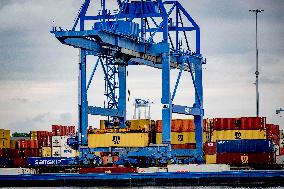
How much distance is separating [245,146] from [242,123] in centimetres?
937

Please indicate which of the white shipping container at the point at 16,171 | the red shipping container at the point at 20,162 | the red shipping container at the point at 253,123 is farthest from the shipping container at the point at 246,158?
the red shipping container at the point at 20,162

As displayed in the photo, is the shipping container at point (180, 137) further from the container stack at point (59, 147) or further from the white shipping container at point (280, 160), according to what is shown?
the container stack at point (59, 147)

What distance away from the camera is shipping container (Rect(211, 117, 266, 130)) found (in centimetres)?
8450

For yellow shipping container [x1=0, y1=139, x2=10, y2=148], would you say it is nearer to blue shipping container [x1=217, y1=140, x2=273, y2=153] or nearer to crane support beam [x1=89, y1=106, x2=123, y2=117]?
crane support beam [x1=89, y1=106, x2=123, y2=117]

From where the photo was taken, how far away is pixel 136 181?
7181 cm

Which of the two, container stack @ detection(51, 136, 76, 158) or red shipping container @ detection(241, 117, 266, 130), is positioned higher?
red shipping container @ detection(241, 117, 266, 130)

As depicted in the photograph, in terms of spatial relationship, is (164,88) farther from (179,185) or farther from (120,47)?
(179,185)

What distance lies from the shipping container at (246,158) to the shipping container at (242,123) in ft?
26.8

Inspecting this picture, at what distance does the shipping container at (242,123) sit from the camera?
84.5m

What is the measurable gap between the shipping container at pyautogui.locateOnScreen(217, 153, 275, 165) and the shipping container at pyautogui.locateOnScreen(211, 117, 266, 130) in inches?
322

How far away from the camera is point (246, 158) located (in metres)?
76.4

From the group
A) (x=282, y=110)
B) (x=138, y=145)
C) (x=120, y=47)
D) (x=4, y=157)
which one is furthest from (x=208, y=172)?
(x=282, y=110)

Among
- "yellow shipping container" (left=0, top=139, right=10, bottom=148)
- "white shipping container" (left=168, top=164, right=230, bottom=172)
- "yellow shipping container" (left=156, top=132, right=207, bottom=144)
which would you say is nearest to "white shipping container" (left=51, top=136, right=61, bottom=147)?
"yellow shipping container" (left=0, top=139, right=10, bottom=148)

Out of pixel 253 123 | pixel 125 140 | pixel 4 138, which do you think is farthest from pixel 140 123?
pixel 4 138
